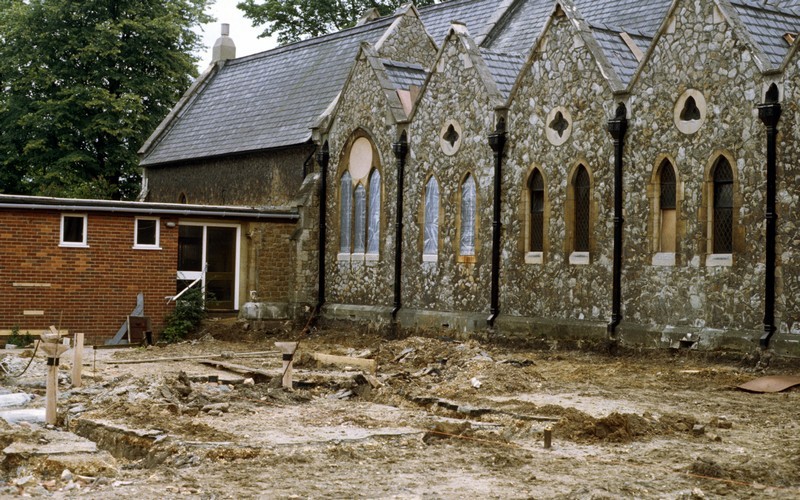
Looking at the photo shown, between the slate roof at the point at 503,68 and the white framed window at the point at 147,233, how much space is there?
9.20 m

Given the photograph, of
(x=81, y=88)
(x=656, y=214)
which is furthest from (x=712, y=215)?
(x=81, y=88)

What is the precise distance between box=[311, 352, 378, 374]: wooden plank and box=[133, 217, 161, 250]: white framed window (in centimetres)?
831

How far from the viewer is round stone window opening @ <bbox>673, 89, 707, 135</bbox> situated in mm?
20078

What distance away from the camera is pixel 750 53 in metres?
19.2

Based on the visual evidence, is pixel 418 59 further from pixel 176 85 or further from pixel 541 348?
pixel 176 85

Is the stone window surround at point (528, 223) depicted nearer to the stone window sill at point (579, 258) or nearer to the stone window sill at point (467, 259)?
the stone window sill at point (579, 258)

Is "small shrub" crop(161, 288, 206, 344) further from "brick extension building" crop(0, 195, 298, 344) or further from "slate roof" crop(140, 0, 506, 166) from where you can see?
"slate roof" crop(140, 0, 506, 166)

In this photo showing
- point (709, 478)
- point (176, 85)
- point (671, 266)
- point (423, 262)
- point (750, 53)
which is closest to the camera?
point (709, 478)

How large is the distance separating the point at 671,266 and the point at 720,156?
220 cm

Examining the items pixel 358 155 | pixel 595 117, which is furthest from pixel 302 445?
pixel 358 155

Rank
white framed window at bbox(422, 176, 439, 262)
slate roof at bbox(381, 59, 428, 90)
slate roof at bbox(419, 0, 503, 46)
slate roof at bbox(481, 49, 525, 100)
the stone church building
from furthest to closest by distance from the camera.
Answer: slate roof at bbox(419, 0, 503, 46) → slate roof at bbox(381, 59, 428, 90) → white framed window at bbox(422, 176, 439, 262) → slate roof at bbox(481, 49, 525, 100) → the stone church building

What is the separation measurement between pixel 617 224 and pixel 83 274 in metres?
13.1

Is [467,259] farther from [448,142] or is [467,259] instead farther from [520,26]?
[520,26]

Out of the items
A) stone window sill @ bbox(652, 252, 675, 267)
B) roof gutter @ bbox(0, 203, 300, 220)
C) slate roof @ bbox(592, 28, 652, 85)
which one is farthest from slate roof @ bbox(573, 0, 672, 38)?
roof gutter @ bbox(0, 203, 300, 220)
